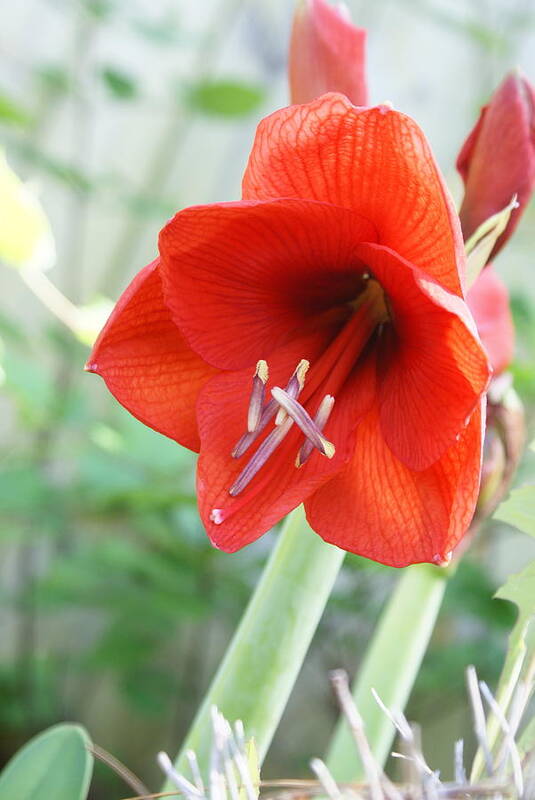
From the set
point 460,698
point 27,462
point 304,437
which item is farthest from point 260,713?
point 27,462

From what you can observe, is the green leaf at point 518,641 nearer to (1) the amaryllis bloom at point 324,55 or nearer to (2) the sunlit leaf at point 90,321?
(1) the amaryllis bloom at point 324,55

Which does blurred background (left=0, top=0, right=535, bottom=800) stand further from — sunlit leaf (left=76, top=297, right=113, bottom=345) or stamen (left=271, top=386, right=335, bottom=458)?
stamen (left=271, top=386, right=335, bottom=458)

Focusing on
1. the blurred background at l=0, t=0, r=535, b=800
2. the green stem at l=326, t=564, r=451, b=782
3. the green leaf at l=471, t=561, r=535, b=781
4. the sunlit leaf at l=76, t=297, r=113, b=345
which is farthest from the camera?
the blurred background at l=0, t=0, r=535, b=800

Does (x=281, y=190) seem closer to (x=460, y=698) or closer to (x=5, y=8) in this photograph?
(x=460, y=698)

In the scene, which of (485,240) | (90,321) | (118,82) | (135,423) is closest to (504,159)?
(485,240)

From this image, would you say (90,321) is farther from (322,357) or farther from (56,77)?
(56,77)

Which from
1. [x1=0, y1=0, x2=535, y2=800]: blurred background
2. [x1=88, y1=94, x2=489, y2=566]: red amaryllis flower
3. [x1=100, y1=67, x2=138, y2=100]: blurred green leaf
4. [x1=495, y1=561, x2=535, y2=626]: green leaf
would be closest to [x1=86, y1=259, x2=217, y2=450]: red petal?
[x1=88, y1=94, x2=489, y2=566]: red amaryllis flower

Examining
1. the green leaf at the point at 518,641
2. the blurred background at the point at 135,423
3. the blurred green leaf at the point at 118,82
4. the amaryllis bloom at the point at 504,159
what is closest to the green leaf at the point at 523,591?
the green leaf at the point at 518,641
